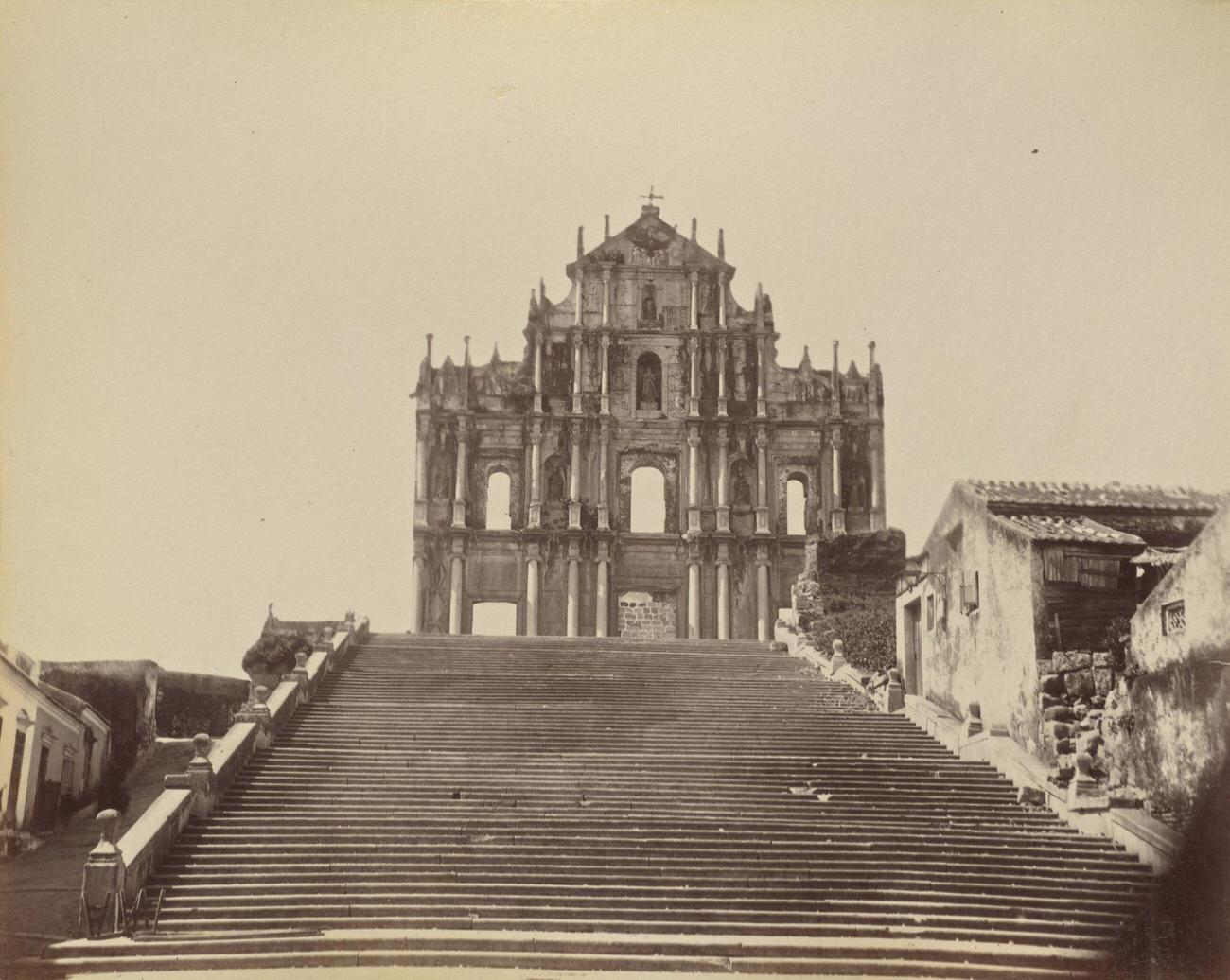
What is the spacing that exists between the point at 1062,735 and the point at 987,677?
2607 millimetres

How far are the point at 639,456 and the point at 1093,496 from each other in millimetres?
17077

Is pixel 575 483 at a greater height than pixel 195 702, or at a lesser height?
greater

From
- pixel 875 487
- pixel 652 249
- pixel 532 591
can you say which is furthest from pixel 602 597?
pixel 652 249

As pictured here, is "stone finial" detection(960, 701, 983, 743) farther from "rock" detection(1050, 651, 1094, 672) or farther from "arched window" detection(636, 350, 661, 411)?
"arched window" detection(636, 350, 661, 411)

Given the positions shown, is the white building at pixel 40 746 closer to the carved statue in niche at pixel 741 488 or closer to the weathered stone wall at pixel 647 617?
the weathered stone wall at pixel 647 617

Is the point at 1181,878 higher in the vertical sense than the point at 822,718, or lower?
lower

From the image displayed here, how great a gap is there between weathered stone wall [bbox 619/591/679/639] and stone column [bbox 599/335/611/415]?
519 centimetres

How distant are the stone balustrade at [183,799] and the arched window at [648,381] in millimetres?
17437

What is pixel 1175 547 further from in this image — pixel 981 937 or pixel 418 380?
pixel 418 380

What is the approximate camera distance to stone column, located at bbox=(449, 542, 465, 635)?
35.9m

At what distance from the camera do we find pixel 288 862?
15.2m

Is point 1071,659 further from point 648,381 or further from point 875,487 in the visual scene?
point 648,381

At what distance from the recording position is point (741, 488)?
37781 millimetres

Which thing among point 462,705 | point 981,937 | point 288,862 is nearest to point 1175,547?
point 981,937
